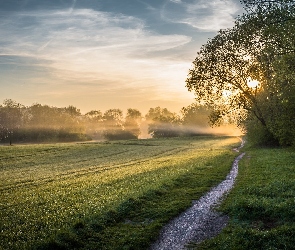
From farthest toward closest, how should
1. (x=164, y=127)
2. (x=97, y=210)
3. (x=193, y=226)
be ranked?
(x=164, y=127), (x=97, y=210), (x=193, y=226)

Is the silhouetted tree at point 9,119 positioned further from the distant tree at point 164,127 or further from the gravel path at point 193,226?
the gravel path at point 193,226

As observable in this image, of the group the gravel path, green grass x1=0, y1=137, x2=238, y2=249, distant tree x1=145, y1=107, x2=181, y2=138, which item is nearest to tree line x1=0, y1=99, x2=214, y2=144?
distant tree x1=145, y1=107, x2=181, y2=138

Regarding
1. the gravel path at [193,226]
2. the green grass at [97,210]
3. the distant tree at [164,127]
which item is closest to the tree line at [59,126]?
the distant tree at [164,127]

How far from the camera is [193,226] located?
15.0 meters

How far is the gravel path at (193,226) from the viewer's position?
13.1 m

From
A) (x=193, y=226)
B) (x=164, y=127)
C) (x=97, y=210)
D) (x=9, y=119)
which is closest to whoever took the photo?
(x=193, y=226)

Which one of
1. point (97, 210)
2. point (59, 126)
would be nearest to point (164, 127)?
point (59, 126)

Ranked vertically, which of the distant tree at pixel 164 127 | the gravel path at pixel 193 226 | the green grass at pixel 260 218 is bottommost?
the gravel path at pixel 193 226

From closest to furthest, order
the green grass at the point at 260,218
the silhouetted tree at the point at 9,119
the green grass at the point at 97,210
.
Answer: the green grass at the point at 260,218 → the green grass at the point at 97,210 → the silhouetted tree at the point at 9,119

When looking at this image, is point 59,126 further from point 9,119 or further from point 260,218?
point 260,218

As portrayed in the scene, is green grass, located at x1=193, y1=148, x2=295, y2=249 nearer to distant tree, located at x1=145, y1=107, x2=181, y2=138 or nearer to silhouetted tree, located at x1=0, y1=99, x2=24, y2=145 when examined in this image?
silhouetted tree, located at x1=0, y1=99, x2=24, y2=145

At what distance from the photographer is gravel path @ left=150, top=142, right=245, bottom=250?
516 inches

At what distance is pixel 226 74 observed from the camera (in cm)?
5381

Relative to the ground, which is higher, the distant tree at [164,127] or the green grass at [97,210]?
the distant tree at [164,127]
